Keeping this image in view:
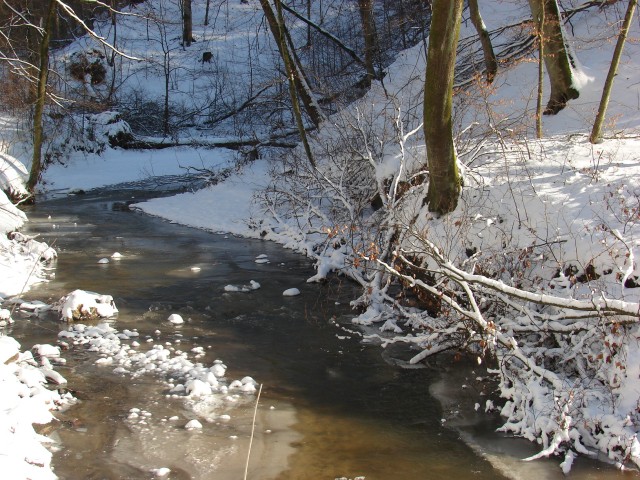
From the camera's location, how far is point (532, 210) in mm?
8727

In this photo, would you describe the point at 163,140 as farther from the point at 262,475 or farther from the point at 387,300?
the point at 262,475

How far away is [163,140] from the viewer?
1115 inches

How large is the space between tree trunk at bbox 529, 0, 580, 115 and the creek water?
6.76 meters

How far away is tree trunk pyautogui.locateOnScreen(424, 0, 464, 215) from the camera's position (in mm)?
8492

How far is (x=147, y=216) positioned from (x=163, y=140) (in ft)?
37.8

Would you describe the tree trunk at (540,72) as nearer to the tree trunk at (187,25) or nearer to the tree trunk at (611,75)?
the tree trunk at (611,75)

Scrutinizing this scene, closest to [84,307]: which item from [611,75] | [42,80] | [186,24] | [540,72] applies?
[540,72]

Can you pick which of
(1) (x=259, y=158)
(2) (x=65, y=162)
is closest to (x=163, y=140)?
(2) (x=65, y=162)

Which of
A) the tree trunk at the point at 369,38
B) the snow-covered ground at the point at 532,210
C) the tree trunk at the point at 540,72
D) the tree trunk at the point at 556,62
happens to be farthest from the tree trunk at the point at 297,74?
the tree trunk at the point at 540,72

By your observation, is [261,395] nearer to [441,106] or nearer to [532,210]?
[532,210]

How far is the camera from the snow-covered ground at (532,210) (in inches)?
241

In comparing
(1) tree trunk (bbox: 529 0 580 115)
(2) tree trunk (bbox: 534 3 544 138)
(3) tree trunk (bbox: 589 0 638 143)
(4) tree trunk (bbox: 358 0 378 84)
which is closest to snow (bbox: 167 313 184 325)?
(2) tree trunk (bbox: 534 3 544 138)

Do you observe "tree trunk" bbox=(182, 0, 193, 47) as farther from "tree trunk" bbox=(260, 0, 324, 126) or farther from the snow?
the snow

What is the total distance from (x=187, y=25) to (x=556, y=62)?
26.4 metres
